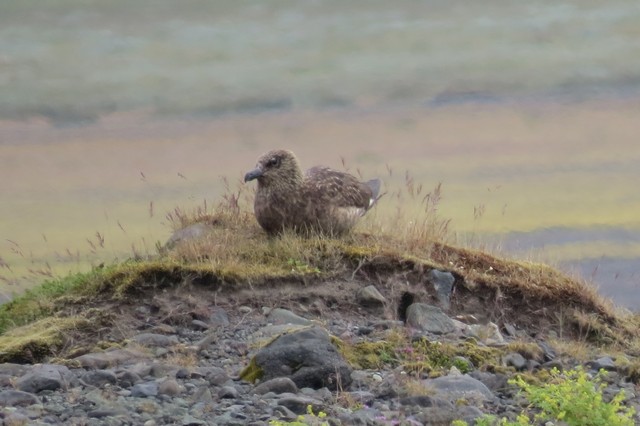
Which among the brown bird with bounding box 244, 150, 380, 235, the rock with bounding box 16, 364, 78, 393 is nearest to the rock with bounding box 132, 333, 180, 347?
the rock with bounding box 16, 364, 78, 393

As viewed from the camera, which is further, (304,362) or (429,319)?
(429,319)

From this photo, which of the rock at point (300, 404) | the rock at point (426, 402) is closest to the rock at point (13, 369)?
the rock at point (300, 404)

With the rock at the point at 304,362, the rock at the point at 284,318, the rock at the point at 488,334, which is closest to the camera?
the rock at the point at 304,362

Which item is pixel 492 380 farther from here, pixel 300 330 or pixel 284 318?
pixel 284 318

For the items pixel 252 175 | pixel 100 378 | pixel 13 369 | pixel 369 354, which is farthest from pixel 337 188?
pixel 100 378

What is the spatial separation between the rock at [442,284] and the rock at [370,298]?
901mm

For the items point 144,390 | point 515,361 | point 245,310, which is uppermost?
point 144,390

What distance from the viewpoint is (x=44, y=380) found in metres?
9.88

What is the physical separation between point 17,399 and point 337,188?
19.9 ft

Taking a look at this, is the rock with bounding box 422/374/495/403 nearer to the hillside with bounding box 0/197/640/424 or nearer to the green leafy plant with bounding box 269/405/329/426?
the hillside with bounding box 0/197/640/424

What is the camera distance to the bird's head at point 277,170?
1441 cm

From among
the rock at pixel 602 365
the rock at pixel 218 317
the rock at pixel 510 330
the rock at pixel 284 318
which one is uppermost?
the rock at pixel 218 317

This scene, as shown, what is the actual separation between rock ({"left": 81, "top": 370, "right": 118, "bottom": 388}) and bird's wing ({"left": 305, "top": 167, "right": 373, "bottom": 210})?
4.80 meters

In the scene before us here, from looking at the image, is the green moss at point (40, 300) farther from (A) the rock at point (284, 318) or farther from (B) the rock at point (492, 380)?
(B) the rock at point (492, 380)
